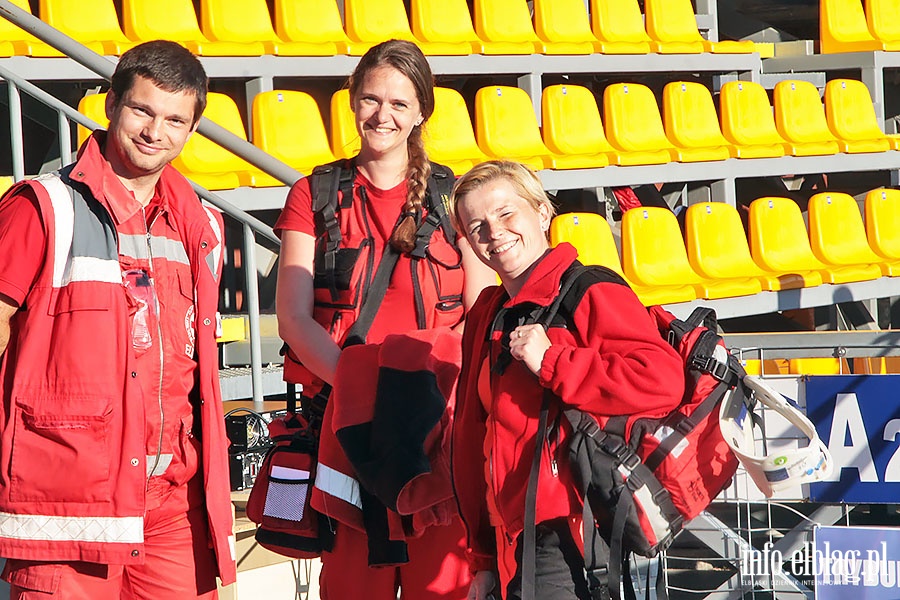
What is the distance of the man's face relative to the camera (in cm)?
207

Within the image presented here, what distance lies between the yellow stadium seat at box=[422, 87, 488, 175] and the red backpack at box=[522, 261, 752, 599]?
500 centimetres

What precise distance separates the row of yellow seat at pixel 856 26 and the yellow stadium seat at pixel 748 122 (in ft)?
4.87

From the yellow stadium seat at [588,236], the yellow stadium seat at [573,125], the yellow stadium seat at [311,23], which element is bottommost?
the yellow stadium seat at [588,236]

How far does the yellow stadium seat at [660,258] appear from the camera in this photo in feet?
24.6

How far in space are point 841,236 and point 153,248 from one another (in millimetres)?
7535

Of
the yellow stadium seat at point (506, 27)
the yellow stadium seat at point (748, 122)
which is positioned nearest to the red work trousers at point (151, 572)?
the yellow stadium seat at point (506, 27)

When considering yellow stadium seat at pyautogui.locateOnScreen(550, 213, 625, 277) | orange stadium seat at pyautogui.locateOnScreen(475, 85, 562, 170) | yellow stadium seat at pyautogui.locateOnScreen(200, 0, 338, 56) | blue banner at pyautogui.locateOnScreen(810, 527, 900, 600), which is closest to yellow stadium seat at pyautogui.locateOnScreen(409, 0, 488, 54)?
orange stadium seat at pyautogui.locateOnScreen(475, 85, 562, 170)

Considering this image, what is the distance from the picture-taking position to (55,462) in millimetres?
1933

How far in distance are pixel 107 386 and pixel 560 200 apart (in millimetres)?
7117

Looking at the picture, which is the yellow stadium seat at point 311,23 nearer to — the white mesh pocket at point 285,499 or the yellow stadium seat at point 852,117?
the yellow stadium seat at point 852,117

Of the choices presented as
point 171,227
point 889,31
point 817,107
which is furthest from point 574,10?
point 171,227

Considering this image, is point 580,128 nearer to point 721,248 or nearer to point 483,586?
point 721,248

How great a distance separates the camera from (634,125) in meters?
8.17

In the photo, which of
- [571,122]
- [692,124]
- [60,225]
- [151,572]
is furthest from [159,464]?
[692,124]
